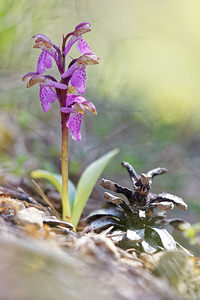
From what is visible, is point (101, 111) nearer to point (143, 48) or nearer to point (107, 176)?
point (107, 176)

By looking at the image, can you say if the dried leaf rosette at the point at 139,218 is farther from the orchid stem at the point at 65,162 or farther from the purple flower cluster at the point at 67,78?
the purple flower cluster at the point at 67,78

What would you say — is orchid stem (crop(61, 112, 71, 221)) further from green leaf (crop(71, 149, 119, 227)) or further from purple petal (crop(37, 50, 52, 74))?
purple petal (crop(37, 50, 52, 74))

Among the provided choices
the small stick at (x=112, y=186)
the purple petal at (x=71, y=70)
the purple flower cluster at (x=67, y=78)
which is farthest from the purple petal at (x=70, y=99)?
the small stick at (x=112, y=186)

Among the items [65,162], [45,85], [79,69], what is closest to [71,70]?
[79,69]

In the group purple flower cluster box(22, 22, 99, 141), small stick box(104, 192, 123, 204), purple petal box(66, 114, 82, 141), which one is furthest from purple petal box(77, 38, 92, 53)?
small stick box(104, 192, 123, 204)

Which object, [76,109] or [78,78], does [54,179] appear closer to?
[76,109]
